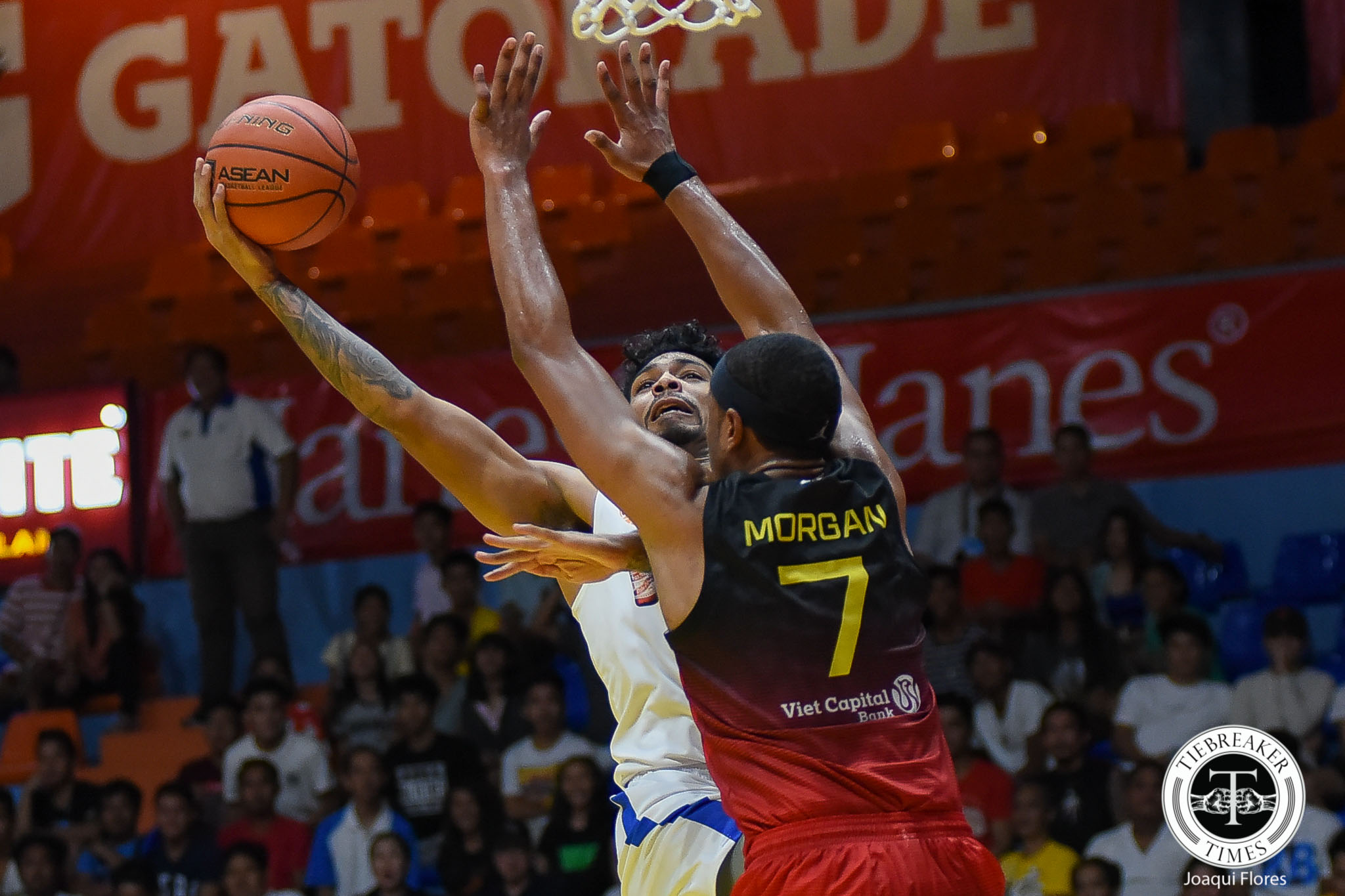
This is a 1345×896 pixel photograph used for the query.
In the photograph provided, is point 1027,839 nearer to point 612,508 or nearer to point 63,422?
point 612,508

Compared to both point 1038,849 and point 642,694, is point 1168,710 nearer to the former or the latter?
point 1038,849

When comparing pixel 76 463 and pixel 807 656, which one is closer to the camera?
pixel 807 656

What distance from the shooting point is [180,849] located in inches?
359

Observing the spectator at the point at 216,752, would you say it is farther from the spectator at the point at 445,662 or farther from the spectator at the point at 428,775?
the spectator at the point at 428,775

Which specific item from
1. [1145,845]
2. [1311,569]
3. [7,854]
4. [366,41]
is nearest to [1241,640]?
[1311,569]

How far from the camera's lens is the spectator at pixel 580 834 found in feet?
26.9

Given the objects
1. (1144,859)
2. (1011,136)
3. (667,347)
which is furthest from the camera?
(1011,136)

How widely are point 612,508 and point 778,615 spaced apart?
1080 millimetres

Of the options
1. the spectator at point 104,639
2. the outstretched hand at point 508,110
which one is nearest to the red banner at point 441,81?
the spectator at point 104,639

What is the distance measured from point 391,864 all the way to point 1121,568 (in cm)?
409

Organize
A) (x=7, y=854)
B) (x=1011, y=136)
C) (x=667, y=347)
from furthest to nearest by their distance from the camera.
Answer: (x=1011, y=136)
(x=7, y=854)
(x=667, y=347)

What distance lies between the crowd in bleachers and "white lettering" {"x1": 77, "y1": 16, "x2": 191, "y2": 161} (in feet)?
14.6

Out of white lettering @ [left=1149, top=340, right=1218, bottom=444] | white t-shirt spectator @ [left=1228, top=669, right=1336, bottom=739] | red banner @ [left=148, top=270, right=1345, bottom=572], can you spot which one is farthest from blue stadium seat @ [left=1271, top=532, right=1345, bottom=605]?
white t-shirt spectator @ [left=1228, top=669, right=1336, bottom=739]

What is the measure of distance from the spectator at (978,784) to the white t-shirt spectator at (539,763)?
1733 mm
